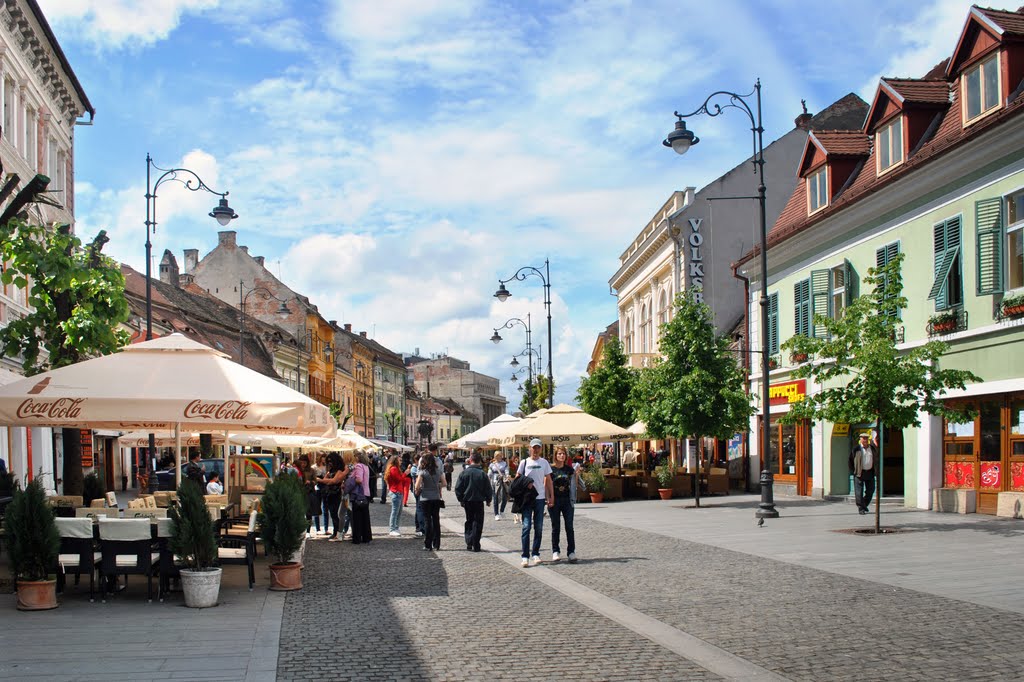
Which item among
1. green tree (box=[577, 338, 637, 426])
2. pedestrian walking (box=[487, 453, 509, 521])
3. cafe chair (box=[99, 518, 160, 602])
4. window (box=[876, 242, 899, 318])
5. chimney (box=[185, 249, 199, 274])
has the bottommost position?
pedestrian walking (box=[487, 453, 509, 521])

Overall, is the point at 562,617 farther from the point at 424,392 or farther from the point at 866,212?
the point at 424,392

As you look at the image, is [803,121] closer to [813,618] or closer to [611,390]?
[611,390]

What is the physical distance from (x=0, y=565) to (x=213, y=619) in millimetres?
5605

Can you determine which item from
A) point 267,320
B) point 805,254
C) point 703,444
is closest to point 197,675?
point 805,254

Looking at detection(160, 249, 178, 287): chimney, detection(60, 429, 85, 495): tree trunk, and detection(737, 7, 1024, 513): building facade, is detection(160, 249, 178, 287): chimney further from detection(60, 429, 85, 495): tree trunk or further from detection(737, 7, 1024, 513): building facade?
detection(60, 429, 85, 495): tree trunk

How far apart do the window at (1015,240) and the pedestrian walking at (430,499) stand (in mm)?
10780

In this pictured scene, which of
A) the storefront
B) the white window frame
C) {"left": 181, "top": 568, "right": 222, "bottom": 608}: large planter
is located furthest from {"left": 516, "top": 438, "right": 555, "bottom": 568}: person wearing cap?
the white window frame

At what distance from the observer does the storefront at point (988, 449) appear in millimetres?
19328

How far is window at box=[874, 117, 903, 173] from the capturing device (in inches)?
933

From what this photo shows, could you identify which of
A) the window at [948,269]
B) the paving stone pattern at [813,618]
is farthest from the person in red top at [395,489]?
the window at [948,269]

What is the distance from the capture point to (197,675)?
24.3 feet

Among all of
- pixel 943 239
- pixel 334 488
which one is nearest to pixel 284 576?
pixel 334 488

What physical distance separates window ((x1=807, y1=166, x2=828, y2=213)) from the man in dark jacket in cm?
1482

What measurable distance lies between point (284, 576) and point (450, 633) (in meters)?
3.38
